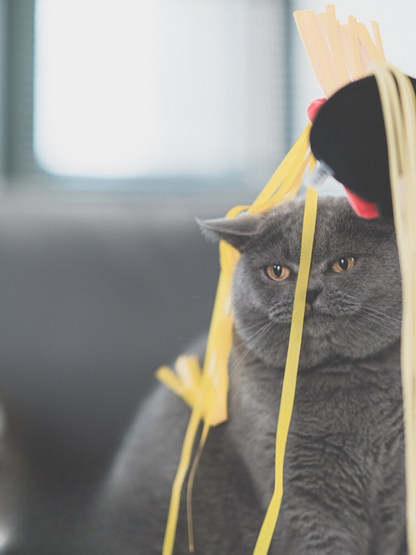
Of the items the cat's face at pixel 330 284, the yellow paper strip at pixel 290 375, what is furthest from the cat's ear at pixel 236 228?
the yellow paper strip at pixel 290 375

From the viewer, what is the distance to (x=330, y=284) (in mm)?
451

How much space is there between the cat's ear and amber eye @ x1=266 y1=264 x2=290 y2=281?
5cm

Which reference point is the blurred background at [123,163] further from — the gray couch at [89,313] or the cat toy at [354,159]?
the cat toy at [354,159]

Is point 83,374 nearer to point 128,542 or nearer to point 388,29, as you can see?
point 128,542

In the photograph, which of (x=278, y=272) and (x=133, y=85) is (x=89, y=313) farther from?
(x=133, y=85)

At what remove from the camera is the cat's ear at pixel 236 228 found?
0.52 meters

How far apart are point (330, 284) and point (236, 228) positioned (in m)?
0.14

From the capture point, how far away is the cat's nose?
446 millimetres

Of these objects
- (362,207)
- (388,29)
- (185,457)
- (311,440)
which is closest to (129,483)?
(185,457)

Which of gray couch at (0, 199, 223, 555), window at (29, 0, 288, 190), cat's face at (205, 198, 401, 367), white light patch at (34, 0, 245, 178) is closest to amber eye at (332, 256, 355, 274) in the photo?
cat's face at (205, 198, 401, 367)

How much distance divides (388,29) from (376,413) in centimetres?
43

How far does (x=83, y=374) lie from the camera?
1.01m

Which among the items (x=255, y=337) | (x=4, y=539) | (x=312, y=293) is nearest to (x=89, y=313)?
(x=4, y=539)

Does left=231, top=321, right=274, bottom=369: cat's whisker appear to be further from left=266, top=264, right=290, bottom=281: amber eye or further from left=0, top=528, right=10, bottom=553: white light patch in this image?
left=0, top=528, right=10, bottom=553: white light patch
